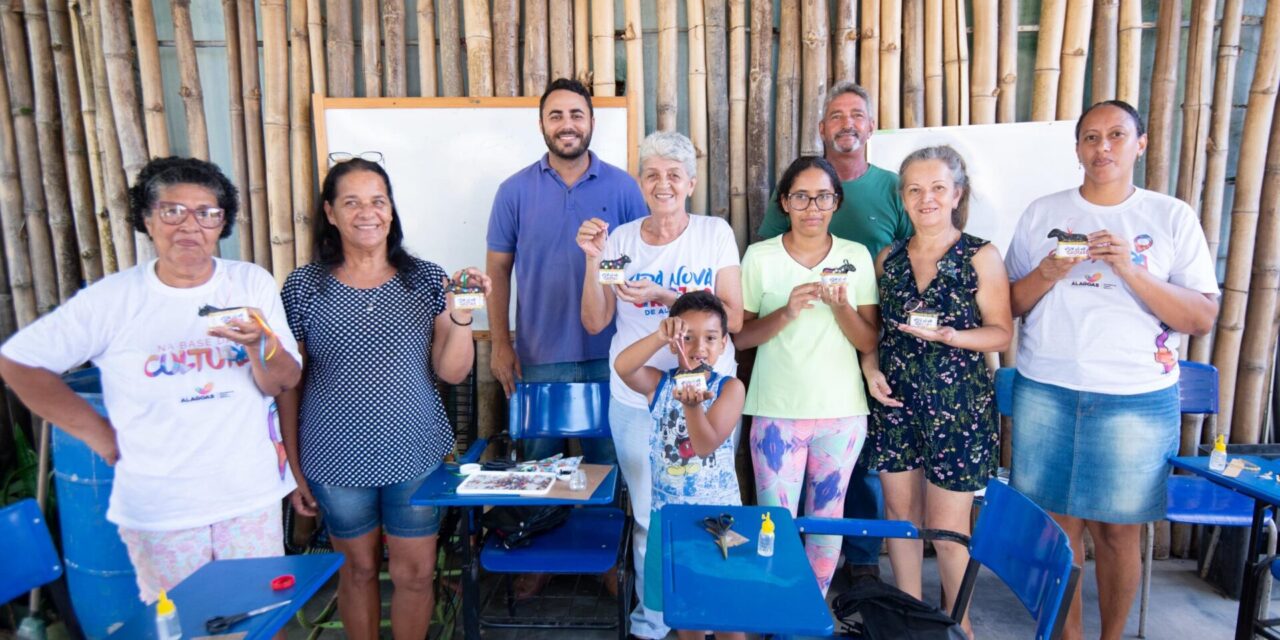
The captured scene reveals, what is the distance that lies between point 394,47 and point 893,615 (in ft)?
13.7

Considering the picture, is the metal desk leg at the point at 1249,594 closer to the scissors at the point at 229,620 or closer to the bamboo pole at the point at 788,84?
the bamboo pole at the point at 788,84

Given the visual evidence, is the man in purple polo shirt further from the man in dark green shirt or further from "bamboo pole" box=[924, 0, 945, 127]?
"bamboo pole" box=[924, 0, 945, 127]

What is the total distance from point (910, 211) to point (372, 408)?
2.43 meters

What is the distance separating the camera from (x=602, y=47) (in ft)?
13.5

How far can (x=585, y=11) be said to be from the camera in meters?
4.14

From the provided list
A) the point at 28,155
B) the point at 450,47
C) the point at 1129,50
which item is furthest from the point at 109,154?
the point at 1129,50

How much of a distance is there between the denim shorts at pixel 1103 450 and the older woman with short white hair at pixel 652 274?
142 cm

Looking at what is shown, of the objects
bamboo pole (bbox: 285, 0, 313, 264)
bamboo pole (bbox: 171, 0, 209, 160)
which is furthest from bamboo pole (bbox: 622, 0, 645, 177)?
bamboo pole (bbox: 171, 0, 209, 160)

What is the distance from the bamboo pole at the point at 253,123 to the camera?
13.9 ft

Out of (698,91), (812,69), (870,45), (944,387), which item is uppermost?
(870,45)

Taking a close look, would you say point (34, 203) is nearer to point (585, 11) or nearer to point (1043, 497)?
point (585, 11)

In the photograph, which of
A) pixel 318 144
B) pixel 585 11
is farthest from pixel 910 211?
pixel 318 144

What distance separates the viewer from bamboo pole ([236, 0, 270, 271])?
13.9 ft

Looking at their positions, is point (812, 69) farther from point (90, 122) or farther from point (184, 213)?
point (90, 122)
